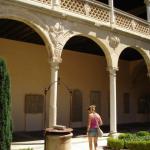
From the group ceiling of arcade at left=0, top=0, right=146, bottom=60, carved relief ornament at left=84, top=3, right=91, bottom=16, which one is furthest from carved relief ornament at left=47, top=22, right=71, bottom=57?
ceiling of arcade at left=0, top=0, right=146, bottom=60

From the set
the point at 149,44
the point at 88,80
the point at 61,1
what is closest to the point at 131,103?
the point at 88,80

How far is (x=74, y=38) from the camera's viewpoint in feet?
45.2

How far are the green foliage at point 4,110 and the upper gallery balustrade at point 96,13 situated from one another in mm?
3873

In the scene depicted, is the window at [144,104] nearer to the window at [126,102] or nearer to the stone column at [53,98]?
the window at [126,102]

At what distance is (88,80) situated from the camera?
16875mm

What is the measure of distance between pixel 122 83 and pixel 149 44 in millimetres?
4628

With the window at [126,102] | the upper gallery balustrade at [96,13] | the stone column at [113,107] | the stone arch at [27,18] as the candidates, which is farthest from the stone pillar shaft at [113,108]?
the window at [126,102]

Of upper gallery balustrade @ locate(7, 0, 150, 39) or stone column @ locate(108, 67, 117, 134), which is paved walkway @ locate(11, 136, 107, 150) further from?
upper gallery balustrade @ locate(7, 0, 150, 39)

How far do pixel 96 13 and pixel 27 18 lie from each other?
11.2ft

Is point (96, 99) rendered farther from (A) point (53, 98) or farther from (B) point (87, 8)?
(A) point (53, 98)

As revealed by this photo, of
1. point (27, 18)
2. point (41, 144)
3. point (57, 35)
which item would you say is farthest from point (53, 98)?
point (27, 18)

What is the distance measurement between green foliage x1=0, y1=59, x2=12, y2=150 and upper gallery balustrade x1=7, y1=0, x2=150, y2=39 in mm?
3873

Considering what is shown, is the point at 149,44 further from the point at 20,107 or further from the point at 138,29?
the point at 20,107

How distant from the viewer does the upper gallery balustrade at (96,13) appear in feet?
35.3
